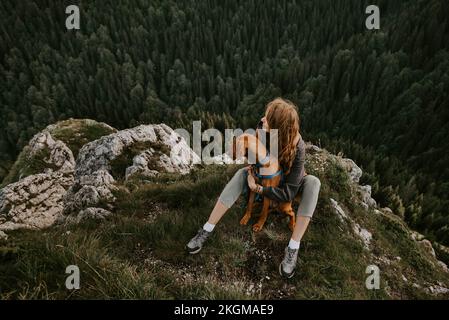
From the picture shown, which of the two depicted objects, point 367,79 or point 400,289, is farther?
point 367,79

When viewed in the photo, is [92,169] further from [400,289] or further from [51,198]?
[400,289]

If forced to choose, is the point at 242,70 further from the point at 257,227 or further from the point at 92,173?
the point at 257,227

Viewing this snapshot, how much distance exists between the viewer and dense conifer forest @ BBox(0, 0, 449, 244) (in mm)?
45312

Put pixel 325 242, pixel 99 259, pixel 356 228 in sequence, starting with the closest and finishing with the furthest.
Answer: pixel 99 259 < pixel 325 242 < pixel 356 228

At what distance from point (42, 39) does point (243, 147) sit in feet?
274

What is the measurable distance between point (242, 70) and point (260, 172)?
61.9 meters

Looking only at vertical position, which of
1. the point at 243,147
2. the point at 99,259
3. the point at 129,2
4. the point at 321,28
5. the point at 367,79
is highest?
the point at 129,2

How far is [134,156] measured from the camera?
30.5 feet

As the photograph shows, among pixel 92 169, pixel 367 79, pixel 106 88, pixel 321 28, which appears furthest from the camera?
pixel 321 28

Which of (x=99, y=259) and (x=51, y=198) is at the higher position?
(x=99, y=259)

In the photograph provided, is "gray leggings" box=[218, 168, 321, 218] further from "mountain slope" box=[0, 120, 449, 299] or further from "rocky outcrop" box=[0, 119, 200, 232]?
"rocky outcrop" box=[0, 119, 200, 232]

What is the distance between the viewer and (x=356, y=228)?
6.02 m

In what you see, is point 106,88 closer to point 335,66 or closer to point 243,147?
point 335,66

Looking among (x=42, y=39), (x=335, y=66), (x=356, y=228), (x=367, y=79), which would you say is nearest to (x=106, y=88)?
(x=42, y=39)
